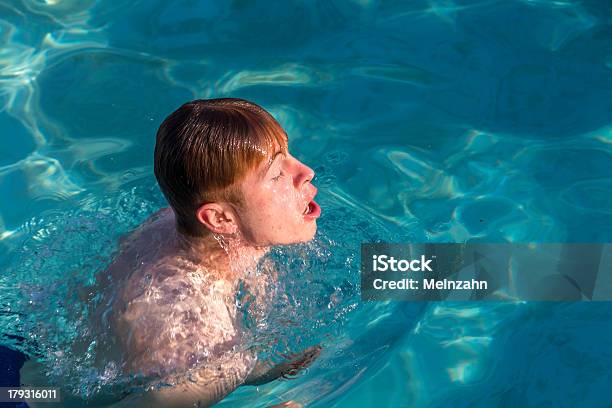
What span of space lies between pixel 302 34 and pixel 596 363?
288 centimetres

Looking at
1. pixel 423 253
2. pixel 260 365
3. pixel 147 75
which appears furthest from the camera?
pixel 147 75

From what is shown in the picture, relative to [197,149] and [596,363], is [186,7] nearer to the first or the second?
[197,149]

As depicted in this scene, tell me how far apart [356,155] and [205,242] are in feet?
5.53

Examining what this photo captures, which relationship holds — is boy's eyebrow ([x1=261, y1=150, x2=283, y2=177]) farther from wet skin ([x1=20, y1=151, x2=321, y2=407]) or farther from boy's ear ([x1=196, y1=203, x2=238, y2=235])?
boy's ear ([x1=196, y1=203, x2=238, y2=235])

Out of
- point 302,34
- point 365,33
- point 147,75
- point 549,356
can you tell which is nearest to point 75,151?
point 147,75

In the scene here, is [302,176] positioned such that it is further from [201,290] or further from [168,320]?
[168,320]

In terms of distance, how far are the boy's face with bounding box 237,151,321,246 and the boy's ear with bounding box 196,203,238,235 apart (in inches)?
1.6

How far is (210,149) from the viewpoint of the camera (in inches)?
118

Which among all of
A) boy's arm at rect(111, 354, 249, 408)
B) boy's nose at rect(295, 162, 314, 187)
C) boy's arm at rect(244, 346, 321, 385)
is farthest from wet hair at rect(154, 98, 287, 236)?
boy's arm at rect(244, 346, 321, 385)

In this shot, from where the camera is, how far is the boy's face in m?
3.20

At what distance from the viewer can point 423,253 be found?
4285mm

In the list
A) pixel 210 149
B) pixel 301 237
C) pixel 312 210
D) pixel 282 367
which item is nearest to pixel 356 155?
pixel 312 210

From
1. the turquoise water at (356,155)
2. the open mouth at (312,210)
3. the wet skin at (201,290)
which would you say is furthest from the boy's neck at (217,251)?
the turquoise water at (356,155)

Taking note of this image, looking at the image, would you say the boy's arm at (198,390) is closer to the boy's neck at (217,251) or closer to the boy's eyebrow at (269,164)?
the boy's neck at (217,251)
